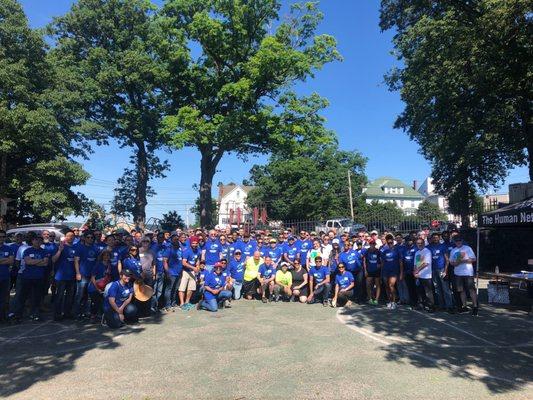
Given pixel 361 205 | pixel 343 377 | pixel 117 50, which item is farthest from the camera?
pixel 361 205

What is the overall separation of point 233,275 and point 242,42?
1772 cm

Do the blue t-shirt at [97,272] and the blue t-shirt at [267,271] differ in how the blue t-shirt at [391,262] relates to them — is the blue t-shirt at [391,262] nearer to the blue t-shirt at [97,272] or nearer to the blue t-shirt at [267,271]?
the blue t-shirt at [267,271]

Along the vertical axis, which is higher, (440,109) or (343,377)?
(440,109)

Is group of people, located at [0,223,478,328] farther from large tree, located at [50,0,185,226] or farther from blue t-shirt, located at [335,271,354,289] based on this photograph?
large tree, located at [50,0,185,226]

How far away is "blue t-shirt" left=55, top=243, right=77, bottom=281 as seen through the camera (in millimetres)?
9672

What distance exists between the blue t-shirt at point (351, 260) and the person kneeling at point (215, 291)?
3.29 m

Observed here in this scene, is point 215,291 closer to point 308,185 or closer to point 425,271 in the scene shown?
point 425,271

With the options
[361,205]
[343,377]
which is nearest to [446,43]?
[343,377]

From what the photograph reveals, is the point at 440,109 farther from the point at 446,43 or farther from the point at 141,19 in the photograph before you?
the point at 141,19

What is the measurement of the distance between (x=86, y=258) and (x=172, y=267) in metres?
2.11

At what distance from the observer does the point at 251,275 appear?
12.6 m

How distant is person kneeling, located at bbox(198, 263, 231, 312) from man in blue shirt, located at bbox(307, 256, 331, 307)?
2405mm

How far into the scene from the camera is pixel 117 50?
3120 centimetres

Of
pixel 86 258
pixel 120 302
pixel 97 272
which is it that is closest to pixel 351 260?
pixel 120 302
